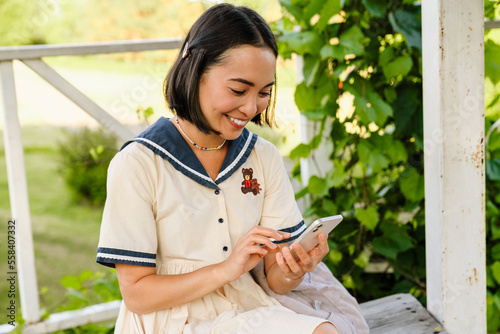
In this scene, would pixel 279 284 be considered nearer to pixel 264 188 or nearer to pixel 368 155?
pixel 264 188

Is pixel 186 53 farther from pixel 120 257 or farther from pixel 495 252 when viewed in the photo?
pixel 495 252

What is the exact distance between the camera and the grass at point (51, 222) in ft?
14.3

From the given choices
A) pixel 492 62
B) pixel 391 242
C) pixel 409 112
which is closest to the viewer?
pixel 492 62

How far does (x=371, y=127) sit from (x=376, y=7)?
1.71ft

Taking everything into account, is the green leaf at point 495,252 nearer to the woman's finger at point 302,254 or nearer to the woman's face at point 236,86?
the woman's finger at point 302,254

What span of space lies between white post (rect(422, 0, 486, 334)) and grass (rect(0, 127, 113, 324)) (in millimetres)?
2828

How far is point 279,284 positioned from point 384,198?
1.07 m

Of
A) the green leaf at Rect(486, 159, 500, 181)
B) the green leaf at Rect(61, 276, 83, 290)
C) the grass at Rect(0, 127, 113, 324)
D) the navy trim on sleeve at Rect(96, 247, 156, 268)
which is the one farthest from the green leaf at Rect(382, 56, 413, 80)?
the grass at Rect(0, 127, 113, 324)

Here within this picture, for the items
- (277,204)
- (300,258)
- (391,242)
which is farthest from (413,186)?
(300,258)

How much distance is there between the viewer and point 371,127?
2369mm

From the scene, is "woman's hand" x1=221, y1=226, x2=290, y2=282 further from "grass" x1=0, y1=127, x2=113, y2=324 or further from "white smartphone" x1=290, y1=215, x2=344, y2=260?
"grass" x1=0, y1=127, x2=113, y2=324

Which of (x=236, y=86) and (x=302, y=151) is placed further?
(x=302, y=151)

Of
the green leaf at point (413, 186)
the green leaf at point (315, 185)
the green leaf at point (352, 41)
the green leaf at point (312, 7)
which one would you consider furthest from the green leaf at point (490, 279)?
the green leaf at point (312, 7)

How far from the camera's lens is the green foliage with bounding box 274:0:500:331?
6.95 feet
